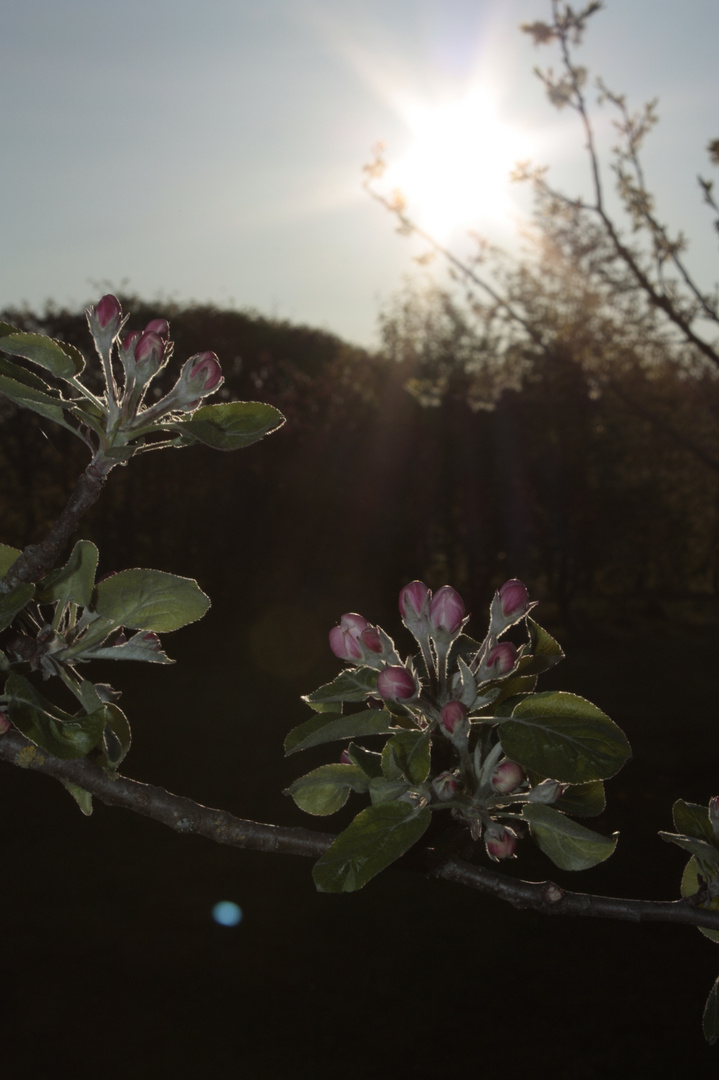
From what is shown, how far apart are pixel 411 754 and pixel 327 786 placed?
24cm

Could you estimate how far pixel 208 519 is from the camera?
15797 millimetres

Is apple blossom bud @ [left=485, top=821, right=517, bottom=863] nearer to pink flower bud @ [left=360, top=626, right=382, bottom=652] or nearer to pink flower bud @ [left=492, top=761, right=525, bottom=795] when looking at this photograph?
pink flower bud @ [left=492, top=761, right=525, bottom=795]

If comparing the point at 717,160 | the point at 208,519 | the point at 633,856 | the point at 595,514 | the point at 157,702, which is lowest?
the point at 157,702

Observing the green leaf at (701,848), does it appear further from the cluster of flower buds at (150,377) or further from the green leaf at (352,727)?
the cluster of flower buds at (150,377)

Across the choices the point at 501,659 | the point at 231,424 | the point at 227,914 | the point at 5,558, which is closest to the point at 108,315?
the point at 231,424

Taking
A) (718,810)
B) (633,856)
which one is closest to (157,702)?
(633,856)

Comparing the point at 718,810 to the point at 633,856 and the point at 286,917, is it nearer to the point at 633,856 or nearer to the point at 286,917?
the point at 286,917

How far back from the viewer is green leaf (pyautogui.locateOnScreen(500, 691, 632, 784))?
1104mm

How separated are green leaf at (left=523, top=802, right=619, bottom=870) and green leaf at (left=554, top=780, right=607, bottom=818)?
8cm

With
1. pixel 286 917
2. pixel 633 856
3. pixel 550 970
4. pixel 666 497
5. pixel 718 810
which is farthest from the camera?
pixel 666 497

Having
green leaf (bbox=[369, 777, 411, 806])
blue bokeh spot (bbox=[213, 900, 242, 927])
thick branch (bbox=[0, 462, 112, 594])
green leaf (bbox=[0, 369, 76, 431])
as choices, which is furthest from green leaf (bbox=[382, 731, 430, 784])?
blue bokeh spot (bbox=[213, 900, 242, 927])

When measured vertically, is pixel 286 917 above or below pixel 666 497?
below

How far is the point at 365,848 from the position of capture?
3.50 feet

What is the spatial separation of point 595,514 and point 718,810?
20.1 m
